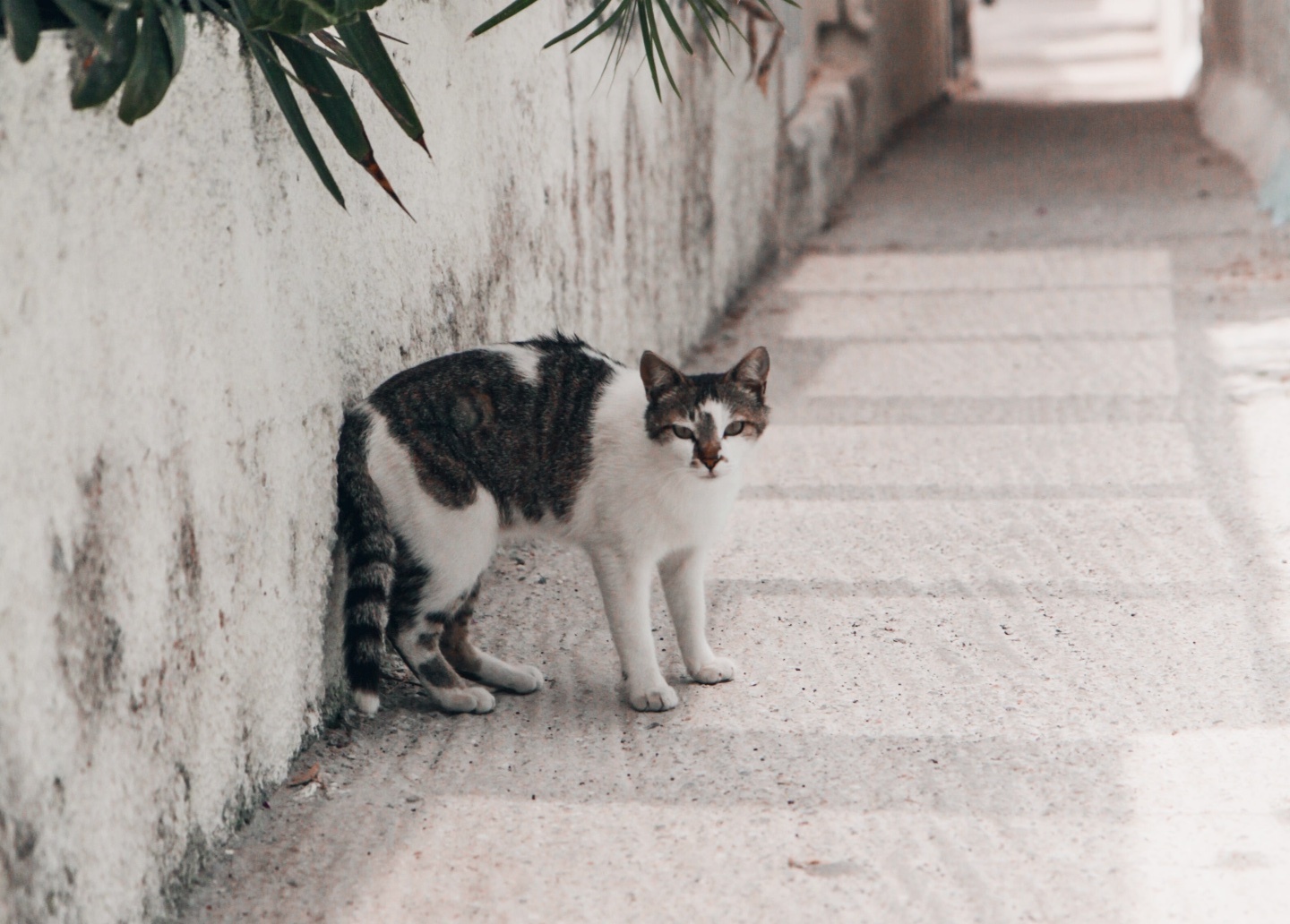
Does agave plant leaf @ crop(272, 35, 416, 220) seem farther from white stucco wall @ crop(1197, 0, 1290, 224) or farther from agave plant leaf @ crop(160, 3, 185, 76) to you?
white stucco wall @ crop(1197, 0, 1290, 224)

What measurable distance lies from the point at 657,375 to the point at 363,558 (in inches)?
31.3

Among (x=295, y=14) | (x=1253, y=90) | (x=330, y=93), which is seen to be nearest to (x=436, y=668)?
(x=330, y=93)

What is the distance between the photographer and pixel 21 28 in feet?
6.77

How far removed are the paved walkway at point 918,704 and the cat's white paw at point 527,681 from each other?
0.03 metres

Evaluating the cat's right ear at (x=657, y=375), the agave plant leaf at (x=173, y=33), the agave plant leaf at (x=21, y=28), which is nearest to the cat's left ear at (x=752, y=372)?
the cat's right ear at (x=657, y=375)

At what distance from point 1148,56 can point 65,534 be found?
23343 mm

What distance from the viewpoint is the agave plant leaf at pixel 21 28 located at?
6.72ft

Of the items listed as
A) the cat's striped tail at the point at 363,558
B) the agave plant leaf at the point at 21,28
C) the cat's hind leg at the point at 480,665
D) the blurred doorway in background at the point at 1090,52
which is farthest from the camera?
the blurred doorway in background at the point at 1090,52

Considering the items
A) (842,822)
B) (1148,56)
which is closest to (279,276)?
(842,822)

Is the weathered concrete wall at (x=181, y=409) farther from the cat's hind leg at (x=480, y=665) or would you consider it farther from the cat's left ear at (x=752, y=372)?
the cat's left ear at (x=752, y=372)

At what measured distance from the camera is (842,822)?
2.87 meters

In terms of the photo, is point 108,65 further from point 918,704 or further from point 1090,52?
point 1090,52

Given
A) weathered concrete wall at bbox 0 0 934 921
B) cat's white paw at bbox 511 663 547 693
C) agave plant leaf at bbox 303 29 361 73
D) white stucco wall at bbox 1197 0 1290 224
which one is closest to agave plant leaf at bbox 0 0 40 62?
weathered concrete wall at bbox 0 0 934 921

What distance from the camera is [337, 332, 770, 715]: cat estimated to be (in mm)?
3236
